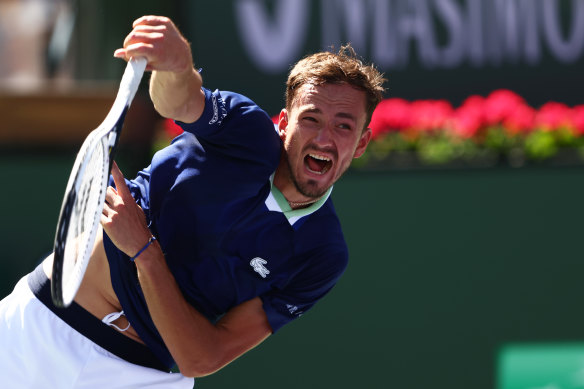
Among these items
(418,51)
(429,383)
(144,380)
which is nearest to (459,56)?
(418,51)

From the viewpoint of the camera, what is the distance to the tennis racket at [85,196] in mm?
1805

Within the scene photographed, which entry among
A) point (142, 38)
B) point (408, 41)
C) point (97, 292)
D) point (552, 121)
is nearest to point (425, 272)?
point (552, 121)

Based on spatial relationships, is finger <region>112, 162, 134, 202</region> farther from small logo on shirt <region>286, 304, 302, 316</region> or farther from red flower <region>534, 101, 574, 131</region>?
red flower <region>534, 101, 574, 131</region>

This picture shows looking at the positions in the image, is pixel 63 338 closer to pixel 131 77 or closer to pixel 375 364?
pixel 131 77

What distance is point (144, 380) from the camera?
2576 millimetres

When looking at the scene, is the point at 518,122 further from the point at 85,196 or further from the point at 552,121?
the point at 85,196

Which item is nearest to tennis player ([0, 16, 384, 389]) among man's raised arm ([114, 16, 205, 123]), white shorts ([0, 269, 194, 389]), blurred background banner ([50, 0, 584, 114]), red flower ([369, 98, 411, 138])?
white shorts ([0, 269, 194, 389])

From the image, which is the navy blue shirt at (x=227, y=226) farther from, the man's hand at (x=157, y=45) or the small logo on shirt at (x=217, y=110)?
the man's hand at (x=157, y=45)

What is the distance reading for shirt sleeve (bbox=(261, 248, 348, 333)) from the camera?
8.59 ft

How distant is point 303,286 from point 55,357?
746mm

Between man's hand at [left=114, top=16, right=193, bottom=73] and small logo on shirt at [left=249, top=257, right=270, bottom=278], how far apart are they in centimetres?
71

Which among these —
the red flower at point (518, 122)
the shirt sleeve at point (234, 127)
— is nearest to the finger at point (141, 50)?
the shirt sleeve at point (234, 127)

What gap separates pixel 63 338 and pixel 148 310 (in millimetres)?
269

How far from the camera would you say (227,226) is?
95.6 inches
